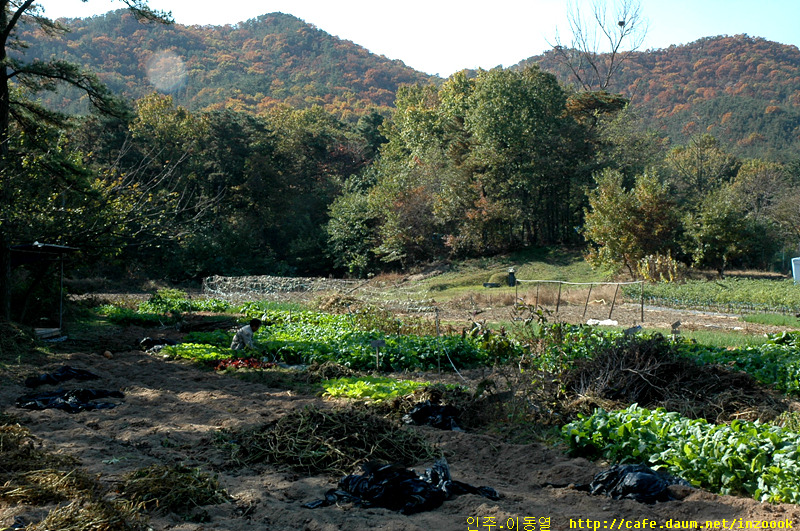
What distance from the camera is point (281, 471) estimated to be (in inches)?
229

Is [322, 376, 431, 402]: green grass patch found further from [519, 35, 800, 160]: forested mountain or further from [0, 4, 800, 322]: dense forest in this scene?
[519, 35, 800, 160]: forested mountain

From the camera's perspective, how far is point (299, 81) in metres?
108

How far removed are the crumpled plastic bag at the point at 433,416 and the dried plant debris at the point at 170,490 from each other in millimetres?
A: 2934

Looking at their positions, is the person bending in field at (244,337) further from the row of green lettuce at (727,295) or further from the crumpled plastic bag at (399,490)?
the row of green lettuce at (727,295)

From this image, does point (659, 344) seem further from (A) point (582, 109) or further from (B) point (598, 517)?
(A) point (582, 109)

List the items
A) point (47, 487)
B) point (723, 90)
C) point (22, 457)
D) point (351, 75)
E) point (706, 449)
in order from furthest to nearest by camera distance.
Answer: point (351, 75) → point (723, 90) → point (22, 457) → point (706, 449) → point (47, 487)

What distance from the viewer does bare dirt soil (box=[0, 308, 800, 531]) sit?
4.54m

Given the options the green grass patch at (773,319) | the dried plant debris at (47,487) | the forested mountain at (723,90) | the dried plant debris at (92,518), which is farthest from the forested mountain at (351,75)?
the dried plant debris at (92,518)

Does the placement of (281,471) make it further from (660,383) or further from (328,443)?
(660,383)

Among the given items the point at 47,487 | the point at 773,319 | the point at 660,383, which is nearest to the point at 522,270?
the point at 773,319

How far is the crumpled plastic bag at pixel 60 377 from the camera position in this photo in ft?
32.4

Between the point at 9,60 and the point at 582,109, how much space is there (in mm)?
34719

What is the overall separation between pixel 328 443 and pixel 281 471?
1.73 ft

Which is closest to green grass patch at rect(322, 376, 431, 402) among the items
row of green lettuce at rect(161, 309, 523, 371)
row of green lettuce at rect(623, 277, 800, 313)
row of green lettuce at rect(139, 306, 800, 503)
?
row of green lettuce at rect(139, 306, 800, 503)
